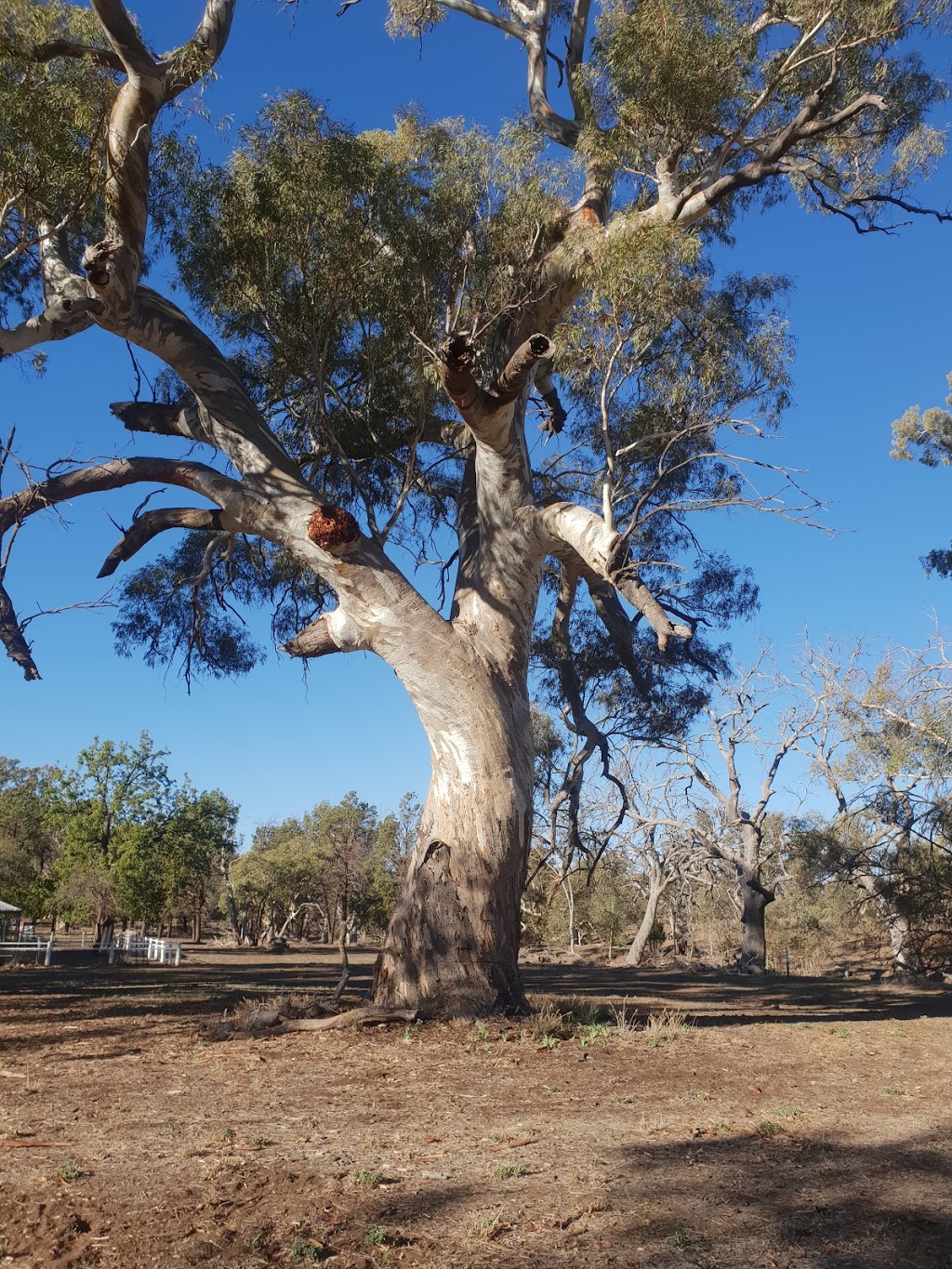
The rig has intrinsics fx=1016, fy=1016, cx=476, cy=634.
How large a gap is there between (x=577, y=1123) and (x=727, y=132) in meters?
8.99

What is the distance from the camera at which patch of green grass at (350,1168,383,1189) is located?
354cm

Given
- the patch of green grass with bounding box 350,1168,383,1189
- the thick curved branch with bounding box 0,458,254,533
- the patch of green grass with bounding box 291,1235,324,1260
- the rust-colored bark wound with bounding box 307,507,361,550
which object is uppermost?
the thick curved branch with bounding box 0,458,254,533

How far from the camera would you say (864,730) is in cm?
2120

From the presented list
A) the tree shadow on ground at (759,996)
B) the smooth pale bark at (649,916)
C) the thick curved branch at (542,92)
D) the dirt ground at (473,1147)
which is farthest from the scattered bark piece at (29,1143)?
the smooth pale bark at (649,916)

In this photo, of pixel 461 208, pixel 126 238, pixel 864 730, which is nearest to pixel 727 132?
pixel 461 208

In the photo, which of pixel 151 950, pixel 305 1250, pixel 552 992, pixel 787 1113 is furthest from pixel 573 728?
pixel 151 950

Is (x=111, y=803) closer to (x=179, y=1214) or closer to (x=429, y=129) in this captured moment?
(x=429, y=129)

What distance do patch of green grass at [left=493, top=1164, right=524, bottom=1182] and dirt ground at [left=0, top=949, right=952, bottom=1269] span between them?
28 millimetres

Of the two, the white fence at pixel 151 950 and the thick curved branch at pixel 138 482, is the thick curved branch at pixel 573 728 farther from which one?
the white fence at pixel 151 950

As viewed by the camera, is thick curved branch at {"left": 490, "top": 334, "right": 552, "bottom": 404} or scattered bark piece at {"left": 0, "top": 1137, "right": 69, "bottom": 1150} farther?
thick curved branch at {"left": 490, "top": 334, "right": 552, "bottom": 404}

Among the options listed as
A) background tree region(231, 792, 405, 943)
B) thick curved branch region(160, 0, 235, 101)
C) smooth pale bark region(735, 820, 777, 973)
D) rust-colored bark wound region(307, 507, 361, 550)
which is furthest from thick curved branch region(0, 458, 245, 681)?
background tree region(231, 792, 405, 943)

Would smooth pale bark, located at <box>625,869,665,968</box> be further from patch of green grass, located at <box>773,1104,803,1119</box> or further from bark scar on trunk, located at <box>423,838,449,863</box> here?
patch of green grass, located at <box>773,1104,803,1119</box>

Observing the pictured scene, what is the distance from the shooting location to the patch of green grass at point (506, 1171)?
3.67 metres

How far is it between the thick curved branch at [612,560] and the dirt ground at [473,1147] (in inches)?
108
